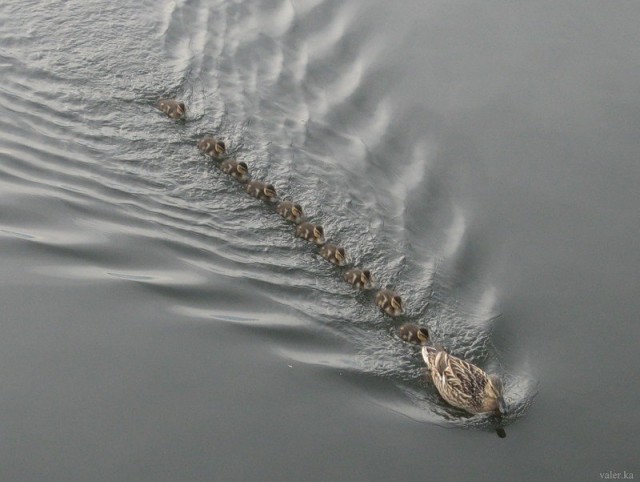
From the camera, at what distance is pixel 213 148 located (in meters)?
8.16

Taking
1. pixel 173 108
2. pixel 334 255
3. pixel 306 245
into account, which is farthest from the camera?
pixel 173 108

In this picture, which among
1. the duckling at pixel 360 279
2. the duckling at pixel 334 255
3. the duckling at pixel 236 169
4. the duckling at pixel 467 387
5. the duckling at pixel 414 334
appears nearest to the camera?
the duckling at pixel 467 387

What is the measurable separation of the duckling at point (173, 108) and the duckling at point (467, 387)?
3456 millimetres

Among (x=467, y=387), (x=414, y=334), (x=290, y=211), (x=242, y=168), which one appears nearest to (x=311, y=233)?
(x=290, y=211)

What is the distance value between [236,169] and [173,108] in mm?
981

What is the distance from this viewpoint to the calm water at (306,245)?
19.7 ft

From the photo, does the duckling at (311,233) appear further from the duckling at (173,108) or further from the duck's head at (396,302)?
the duckling at (173,108)

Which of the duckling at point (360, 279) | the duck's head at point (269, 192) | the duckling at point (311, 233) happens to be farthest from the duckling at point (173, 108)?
the duckling at point (360, 279)

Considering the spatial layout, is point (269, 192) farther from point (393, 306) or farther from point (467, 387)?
point (467, 387)

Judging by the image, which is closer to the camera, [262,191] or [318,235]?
[318,235]

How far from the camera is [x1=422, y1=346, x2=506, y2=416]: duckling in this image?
241 inches

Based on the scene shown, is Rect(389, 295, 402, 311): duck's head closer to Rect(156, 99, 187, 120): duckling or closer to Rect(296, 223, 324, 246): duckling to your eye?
Rect(296, 223, 324, 246): duckling

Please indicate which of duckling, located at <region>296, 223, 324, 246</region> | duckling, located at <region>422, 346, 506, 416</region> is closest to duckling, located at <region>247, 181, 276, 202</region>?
duckling, located at <region>296, 223, 324, 246</region>

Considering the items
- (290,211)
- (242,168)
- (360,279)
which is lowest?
(360,279)
